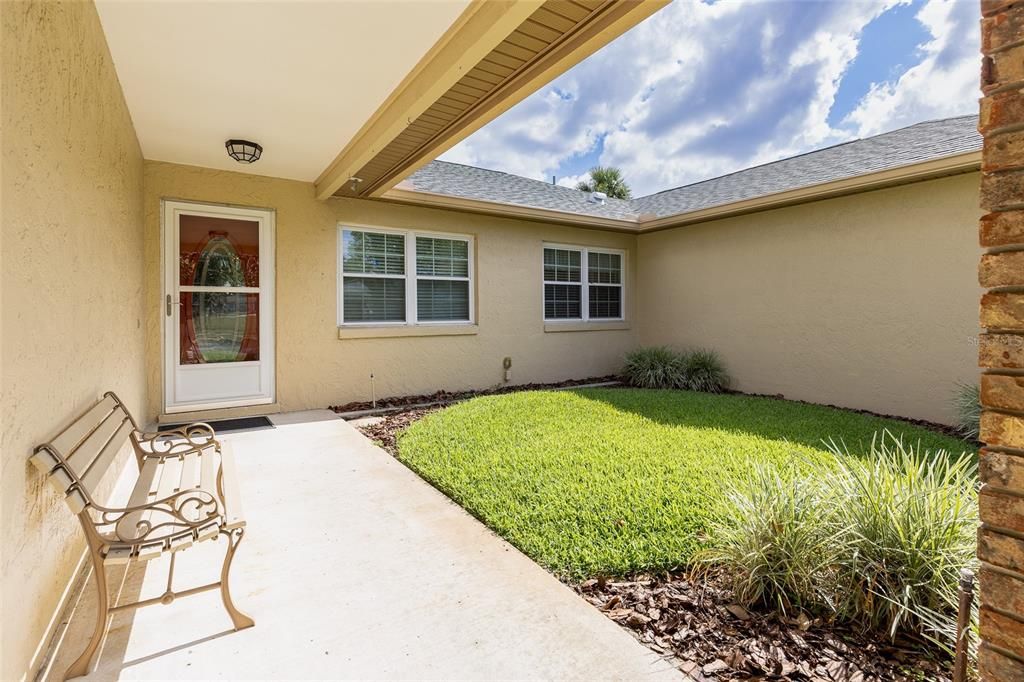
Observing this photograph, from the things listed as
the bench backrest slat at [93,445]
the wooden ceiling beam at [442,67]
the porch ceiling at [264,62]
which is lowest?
the bench backrest slat at [93,445]

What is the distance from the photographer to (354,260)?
7.94m

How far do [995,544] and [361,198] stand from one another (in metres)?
8.02

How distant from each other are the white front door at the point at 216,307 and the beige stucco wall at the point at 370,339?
5.8 inches

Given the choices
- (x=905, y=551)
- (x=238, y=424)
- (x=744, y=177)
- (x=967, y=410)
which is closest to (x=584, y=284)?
(x=744, y=177)

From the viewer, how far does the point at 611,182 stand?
98.9ft

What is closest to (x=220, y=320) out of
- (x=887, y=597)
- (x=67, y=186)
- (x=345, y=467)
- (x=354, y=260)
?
(x=354, y=260)

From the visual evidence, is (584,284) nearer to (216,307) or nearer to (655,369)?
(655,369)

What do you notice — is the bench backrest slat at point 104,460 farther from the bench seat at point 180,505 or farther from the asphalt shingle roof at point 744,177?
the asphalt shingle roof at point 744,177

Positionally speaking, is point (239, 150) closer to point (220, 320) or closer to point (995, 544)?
point (220, 320)

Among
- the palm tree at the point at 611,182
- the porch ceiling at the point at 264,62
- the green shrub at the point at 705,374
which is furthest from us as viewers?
the palm tree at the point at 611,182

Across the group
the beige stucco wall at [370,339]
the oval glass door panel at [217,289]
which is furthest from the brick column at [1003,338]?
the oval glass door panel at [217,289]

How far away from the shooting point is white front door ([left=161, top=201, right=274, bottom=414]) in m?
6.54

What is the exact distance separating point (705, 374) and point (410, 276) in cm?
584

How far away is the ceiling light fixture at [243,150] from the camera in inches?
223
